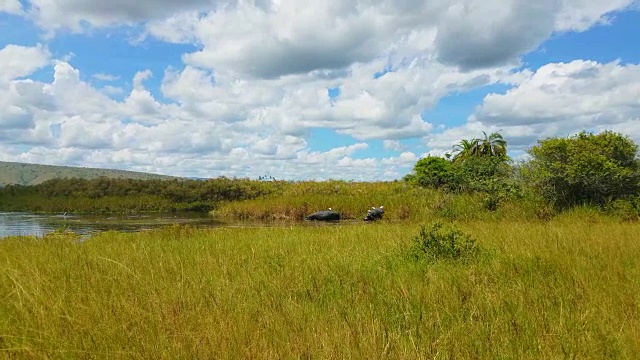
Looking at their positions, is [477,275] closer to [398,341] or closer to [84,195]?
[398,341]

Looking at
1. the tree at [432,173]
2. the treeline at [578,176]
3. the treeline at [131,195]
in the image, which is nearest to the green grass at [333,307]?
the treeline at [578,176]

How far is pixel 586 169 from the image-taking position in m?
15.3

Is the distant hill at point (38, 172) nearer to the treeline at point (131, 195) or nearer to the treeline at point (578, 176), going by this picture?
the treeline at point (131, 195)

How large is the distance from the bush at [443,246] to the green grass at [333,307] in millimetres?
329

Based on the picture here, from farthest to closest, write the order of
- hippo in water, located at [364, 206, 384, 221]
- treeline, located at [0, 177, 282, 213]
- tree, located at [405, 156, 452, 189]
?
1. treeline, located at [0, 177, 282, 213]
2. tree, located at [405, 156, 452, 189]
3. hippo in water, located at [364, 206, 384, 221]

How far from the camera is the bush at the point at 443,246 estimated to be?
22.6 feet

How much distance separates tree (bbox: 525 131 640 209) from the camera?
15312mm

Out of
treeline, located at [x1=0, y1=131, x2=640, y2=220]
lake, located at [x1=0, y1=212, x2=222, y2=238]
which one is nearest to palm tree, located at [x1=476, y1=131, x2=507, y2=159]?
treeline, located at [x1=0, y1=131, x2=640, y2=220]

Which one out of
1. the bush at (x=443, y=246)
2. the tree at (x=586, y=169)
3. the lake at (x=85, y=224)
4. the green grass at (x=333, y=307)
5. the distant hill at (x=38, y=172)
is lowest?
the lake at (x=85, y=224)

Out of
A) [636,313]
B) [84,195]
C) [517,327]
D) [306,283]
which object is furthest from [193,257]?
[84,195]

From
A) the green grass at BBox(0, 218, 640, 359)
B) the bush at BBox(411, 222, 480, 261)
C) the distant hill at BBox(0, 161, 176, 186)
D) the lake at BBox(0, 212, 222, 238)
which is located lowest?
the lake at BBox(0, 212, 222, 238)

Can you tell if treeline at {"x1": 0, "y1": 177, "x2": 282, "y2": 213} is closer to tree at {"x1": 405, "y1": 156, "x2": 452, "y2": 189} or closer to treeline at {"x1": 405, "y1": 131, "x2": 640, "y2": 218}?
tree at {"x1": 405, "y1": 156, "x2": 452, "y2": 189}

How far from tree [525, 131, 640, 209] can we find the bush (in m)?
10.4

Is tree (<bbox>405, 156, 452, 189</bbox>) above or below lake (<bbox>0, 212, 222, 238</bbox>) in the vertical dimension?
above
